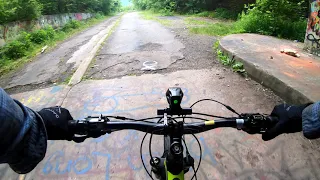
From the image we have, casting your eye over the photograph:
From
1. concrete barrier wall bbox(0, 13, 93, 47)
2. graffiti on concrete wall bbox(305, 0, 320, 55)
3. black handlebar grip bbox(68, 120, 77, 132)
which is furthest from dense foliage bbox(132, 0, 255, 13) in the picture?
black handlebar grip bbox(68, 120, 77, 132)

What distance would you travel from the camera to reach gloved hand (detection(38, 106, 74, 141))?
50.8 inches

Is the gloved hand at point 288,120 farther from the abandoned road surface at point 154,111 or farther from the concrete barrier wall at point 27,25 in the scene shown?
the concrete barrier wall at point 27,25

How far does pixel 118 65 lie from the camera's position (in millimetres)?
6562

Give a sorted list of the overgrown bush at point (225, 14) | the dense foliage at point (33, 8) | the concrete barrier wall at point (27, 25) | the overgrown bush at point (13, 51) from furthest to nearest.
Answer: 1. the overgrown bush at point (225, 14)
2. the dense foliage at point (33, 8)
3. the concrete barrier wall at point (27, 25)
4. the overgrown bush at point (13, 51)

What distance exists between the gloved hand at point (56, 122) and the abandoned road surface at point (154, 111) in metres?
1.55

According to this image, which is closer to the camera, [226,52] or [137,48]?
[226,52]

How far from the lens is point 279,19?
8.34 m

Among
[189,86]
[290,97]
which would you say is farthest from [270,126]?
[189,86]

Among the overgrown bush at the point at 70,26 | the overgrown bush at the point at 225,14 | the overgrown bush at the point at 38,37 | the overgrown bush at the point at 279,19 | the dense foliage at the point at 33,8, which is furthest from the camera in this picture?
the overgrown bush at the point at 70,26

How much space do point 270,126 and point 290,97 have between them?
2669mm

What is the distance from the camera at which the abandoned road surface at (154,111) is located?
2709 mm

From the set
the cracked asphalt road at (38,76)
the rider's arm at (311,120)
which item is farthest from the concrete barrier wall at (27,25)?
the rider's arm at (311,120)

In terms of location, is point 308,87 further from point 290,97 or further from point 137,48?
point 137,48

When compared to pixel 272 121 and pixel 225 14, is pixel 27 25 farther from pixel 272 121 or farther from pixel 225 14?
pixel 272 121
